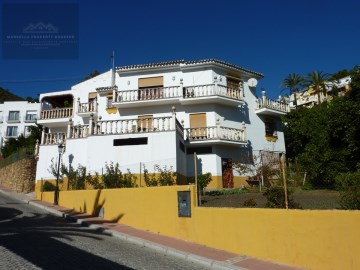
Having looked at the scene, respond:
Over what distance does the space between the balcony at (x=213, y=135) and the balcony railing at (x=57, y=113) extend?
1114 cm

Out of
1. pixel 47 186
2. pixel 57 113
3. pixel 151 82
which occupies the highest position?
pixel 151 82

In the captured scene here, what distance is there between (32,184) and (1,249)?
2031cm

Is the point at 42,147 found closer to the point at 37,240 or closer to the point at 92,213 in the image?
the point at 92,213

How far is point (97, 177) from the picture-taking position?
646 inches

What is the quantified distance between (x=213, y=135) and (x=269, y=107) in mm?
6024

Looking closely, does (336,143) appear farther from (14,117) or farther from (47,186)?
(14,117)

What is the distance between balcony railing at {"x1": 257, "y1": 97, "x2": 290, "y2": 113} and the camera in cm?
2511

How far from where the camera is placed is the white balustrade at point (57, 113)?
27.5 metres

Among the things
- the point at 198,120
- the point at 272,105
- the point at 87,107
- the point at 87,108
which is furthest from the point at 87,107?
the point at 272,105

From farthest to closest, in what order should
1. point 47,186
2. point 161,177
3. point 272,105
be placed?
point 272,105 → point 47,186 → point 161,177

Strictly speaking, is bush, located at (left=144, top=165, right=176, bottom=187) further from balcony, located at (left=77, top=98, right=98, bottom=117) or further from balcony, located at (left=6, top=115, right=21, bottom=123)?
balcony, located at (left=6, top=115, right=21, bottom=123)

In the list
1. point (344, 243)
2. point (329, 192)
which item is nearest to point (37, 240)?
point (344, 243)

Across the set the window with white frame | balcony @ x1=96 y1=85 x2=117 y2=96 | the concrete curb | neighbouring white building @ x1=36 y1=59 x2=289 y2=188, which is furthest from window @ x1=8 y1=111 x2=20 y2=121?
the concrete curb

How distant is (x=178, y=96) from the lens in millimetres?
23094
